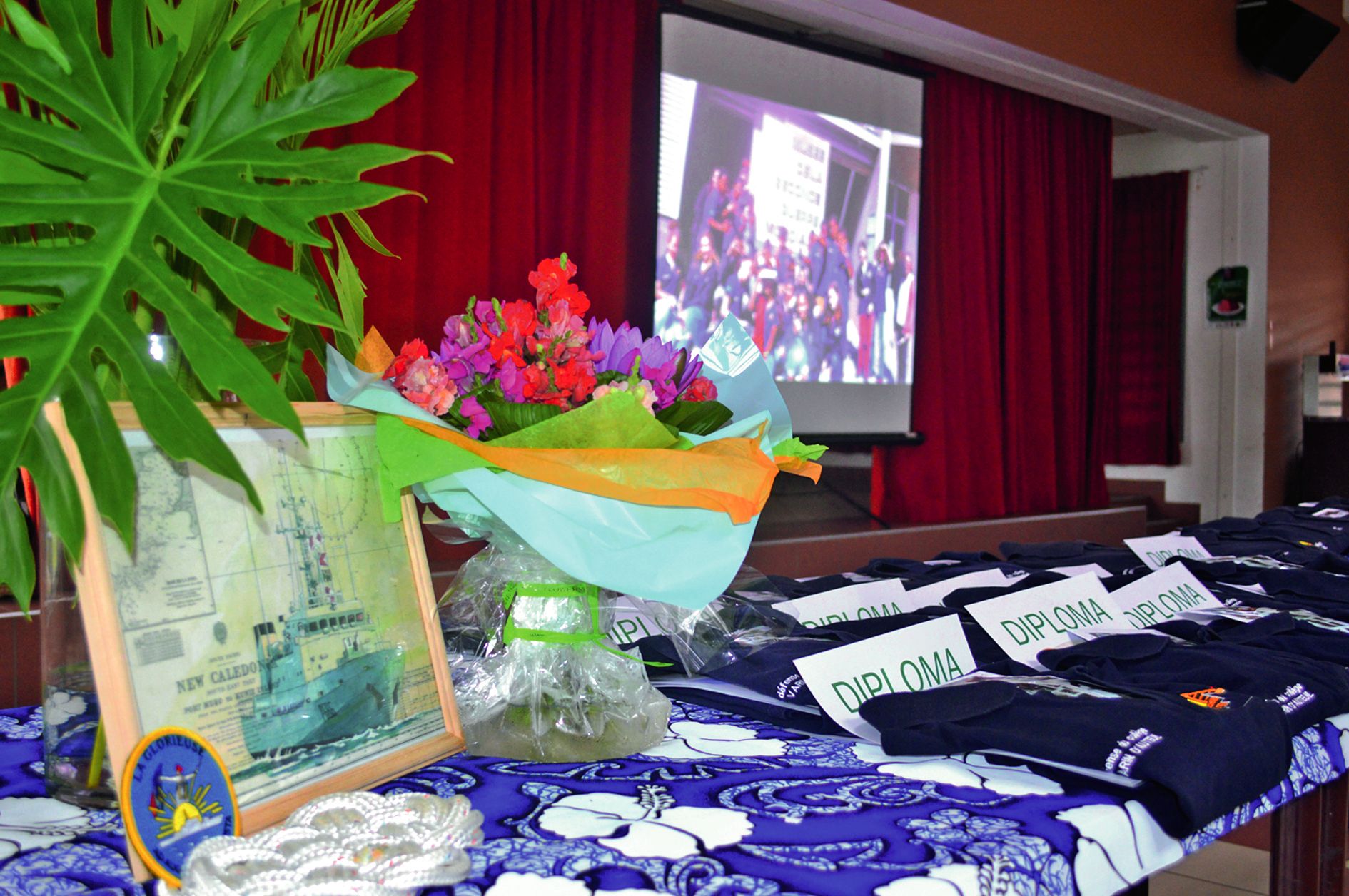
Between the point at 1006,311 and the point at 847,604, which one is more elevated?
the point at 1006,311

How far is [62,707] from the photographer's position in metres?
0.63

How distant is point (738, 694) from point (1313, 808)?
0.49 m

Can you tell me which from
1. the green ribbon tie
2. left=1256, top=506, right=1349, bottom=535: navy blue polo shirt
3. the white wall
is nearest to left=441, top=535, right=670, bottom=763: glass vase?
the green ribbon tie

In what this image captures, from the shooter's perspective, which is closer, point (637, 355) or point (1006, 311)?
point (637, 355)

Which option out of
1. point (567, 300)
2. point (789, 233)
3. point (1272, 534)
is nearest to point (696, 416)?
point (567, 300)

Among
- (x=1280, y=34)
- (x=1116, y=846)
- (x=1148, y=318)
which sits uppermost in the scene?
(x=1280, y=34)

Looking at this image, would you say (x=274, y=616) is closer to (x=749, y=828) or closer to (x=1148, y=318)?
(x=749, y=828)

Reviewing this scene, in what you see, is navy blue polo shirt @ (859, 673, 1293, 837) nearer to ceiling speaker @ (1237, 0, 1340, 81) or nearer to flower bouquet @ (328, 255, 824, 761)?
flower bouquet @ (328, 255, 824, 761)

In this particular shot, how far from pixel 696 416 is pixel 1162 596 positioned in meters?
0.74

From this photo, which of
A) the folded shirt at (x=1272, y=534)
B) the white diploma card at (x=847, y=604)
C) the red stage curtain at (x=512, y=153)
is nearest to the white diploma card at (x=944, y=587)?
the white diploma card at (x=847, y=604)

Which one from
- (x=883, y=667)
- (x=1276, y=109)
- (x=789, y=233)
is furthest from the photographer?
(x=1276, y=109)

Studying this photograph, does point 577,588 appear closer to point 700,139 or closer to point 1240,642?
point 1240,642

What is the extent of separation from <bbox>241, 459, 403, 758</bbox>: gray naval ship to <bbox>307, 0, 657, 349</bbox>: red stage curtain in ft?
8.04

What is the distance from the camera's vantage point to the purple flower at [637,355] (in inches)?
29.2
